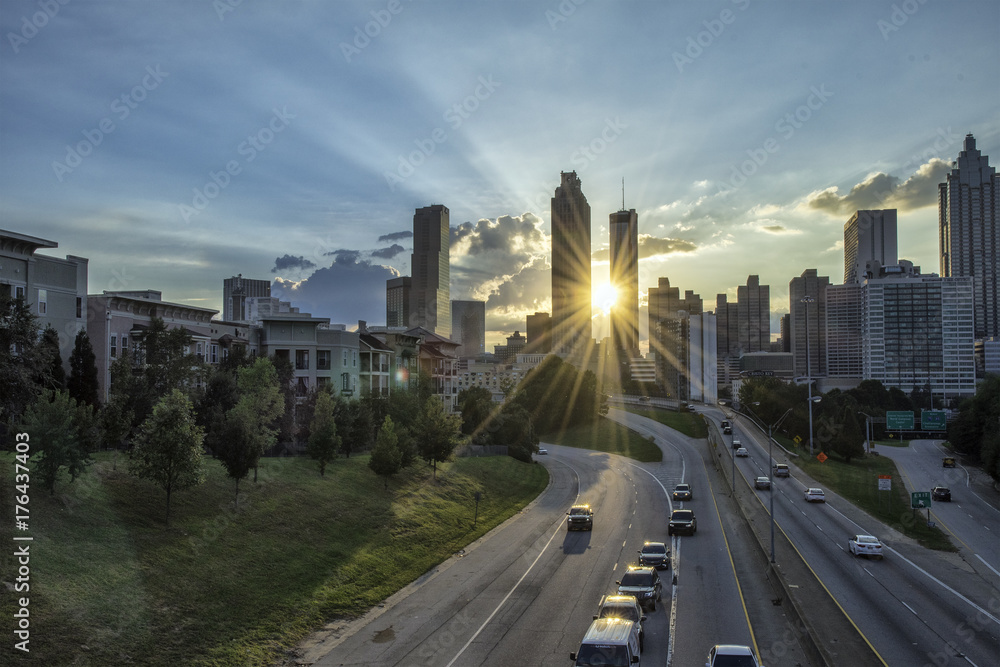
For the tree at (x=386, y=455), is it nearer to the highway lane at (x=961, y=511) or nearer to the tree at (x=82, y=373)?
the tree at (x=82, y=373)

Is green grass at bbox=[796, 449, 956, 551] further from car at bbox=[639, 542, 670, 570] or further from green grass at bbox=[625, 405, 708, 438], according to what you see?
car at bbox=[639, 542, 670, 570]

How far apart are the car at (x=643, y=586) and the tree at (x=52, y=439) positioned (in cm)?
Result: 2320

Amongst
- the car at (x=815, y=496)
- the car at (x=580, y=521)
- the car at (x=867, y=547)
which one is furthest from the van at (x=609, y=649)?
the car at (x=815, y=496)

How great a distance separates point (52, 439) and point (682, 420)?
122 metres

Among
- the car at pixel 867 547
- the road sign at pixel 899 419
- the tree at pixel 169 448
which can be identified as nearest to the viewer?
the tree at pixel 169 448

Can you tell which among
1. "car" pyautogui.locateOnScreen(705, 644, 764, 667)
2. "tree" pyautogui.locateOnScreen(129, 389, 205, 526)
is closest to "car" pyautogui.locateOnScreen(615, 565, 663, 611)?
"car" pyautogui.locateOnScreen(705, 644, 764, 667)

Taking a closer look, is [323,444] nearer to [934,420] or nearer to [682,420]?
[934,420]

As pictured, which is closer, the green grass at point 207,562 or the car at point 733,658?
the car at point 733,658

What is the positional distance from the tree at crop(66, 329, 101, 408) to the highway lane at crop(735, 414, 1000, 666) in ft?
148

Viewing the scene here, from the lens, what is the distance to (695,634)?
25500 mm

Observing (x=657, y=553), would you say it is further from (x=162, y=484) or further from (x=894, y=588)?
(x=162, y=484)

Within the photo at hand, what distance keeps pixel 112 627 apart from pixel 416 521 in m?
23.4

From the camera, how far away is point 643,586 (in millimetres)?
28906

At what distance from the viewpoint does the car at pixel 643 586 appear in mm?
28594
